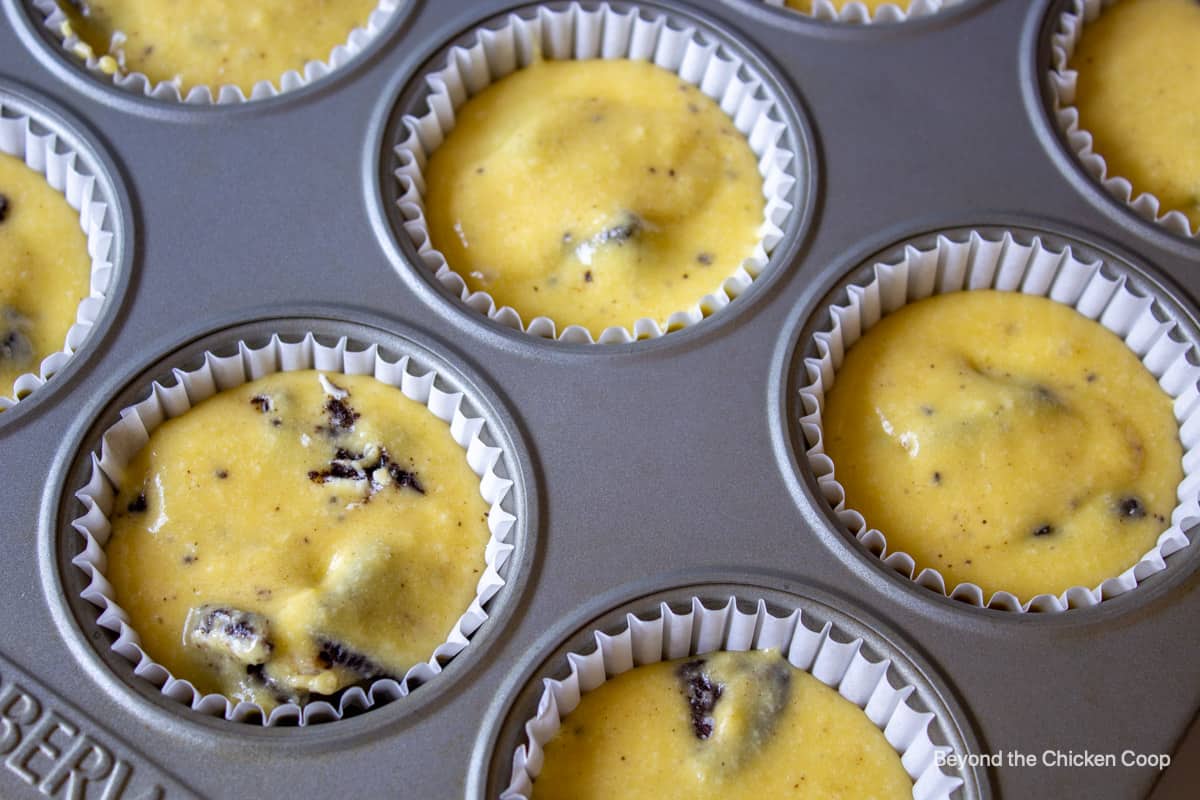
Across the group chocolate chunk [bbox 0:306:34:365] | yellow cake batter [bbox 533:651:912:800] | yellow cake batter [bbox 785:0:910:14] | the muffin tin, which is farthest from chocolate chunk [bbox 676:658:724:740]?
yellow cake batter [bbox 785:0:910:14]

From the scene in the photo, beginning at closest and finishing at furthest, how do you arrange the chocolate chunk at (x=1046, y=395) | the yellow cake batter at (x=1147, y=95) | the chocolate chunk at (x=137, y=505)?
the chocolate chunk at (x=137, y=505), the chocolate chunk at (x=1046, y=395), the yellow cake batter at (x=1147, y=95)

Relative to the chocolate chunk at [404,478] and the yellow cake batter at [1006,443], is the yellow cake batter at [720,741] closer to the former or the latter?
the yellow cake batter at [1006,443]

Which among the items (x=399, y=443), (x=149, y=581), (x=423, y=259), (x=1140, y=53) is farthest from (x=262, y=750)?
(x=1140, y=53)

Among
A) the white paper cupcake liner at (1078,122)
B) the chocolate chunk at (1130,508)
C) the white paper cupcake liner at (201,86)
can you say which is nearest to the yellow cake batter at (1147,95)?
the white paper cupcake liner at (1078,122)

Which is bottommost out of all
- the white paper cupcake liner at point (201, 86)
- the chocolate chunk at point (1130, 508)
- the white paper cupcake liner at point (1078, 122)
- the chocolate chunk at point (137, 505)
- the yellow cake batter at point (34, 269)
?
the chocolate chunk at point (137, 505)

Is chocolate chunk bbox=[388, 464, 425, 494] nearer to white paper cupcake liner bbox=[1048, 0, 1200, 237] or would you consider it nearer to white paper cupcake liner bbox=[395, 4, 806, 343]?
white paper cupcake liner bbox=[395, 4, 806, 343]

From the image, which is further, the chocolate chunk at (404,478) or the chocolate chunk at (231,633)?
the chocolate chunk at (404,478)
